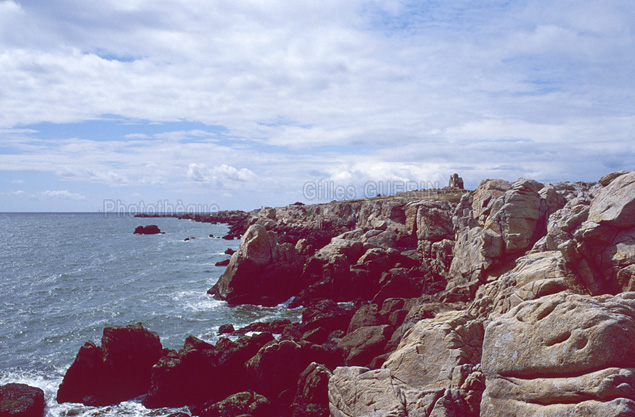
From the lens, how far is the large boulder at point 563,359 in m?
11.0

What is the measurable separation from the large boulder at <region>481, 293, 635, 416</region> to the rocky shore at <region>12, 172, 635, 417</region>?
0.10 ft

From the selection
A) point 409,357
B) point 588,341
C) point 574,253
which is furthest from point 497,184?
point 588,341

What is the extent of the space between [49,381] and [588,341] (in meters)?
27.5

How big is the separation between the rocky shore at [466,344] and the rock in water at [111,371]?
0.07 m

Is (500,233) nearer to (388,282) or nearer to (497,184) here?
(497,184)

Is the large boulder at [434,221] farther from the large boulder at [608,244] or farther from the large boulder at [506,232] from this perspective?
the large boulder at [608,244]

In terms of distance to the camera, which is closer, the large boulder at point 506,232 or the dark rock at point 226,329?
the large boulder at point 506,232

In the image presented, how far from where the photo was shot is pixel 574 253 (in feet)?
60.2

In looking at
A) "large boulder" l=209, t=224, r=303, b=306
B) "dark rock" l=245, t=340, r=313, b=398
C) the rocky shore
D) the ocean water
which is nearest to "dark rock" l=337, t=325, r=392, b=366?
the rocky shore

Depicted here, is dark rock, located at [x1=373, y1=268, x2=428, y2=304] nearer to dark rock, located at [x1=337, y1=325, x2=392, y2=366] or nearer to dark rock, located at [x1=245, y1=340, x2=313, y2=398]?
dark rock, located at [x1=337, y1=325, x2=392, y2=366]

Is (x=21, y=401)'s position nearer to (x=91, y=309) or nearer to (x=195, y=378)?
(x=195, y=378)

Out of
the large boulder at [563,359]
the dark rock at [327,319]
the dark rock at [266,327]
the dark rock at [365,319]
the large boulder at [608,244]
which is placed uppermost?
the large boulder at [608,244]

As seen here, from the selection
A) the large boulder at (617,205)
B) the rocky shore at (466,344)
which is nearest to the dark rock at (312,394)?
the rocky shore at (466,344)

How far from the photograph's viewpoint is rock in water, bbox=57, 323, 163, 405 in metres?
22.8
